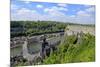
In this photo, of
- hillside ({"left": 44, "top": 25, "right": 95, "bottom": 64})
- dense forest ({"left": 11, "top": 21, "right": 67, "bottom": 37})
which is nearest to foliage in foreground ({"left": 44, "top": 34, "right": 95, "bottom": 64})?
hillside ({"left": 44, "top": 25, "right": 95, "bottom": 64})

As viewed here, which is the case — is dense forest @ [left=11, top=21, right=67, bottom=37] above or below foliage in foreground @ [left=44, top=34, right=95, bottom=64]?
above

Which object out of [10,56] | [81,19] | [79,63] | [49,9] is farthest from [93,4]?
[10,56]

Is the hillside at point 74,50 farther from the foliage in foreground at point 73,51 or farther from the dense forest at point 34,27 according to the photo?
the dense forest at point 34,27

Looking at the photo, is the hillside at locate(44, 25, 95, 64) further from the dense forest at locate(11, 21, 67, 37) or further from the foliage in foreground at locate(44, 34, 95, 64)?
the dense forest at locate(11, 21, 67, 37)

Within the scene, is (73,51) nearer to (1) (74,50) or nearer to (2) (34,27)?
(1) (74,50)

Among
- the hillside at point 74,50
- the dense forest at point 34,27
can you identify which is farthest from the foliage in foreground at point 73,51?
the dense forest at point 34,27
